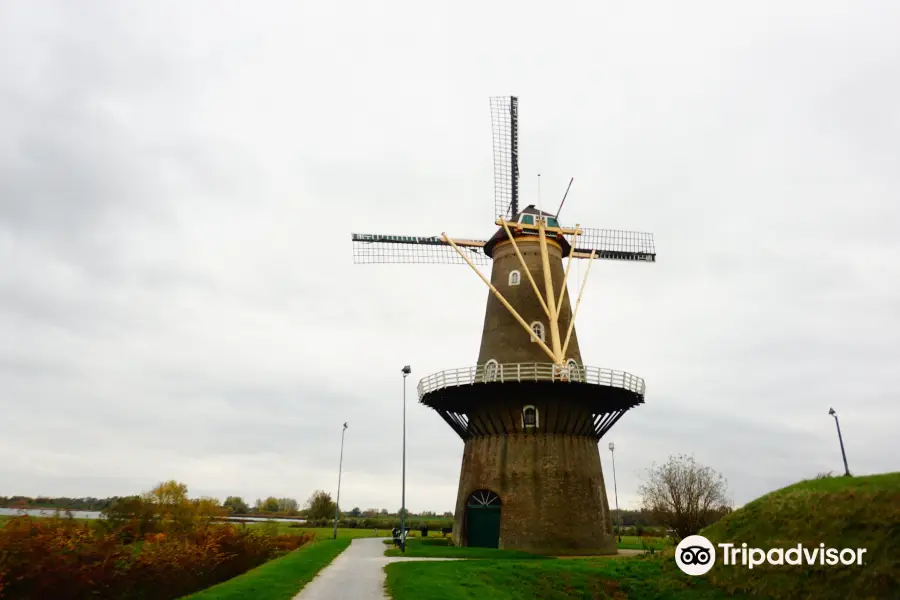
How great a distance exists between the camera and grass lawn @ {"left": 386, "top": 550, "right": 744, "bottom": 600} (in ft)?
50.4

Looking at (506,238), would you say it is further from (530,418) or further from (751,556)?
(751,556)

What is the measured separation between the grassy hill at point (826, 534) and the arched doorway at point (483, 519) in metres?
12.1

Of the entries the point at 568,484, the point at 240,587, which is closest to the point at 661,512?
the point at 568,484

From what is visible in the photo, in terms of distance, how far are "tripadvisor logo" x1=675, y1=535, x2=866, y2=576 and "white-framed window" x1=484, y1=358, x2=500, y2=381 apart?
11847mm

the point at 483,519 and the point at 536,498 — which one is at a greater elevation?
the point at 536,498

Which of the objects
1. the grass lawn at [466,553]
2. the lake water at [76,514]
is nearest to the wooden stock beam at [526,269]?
the grass lawn at [466,553]

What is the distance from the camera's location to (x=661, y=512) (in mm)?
33531

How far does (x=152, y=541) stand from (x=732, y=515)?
20398 mm

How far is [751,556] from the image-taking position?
1588cm

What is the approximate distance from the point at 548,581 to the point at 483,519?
10.8 meters

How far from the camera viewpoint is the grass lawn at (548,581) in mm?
15375

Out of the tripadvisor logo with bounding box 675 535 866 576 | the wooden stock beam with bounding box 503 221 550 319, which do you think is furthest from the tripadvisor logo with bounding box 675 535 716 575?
the wooden stock beam with bounding box 503 221 550 319

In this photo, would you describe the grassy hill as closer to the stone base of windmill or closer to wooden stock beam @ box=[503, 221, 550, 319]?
the stone base of windmill

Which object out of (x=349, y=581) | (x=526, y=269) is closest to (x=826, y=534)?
(x=349, y=581)
